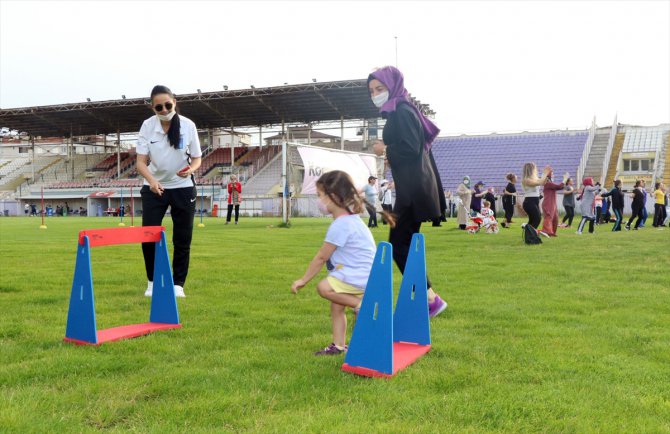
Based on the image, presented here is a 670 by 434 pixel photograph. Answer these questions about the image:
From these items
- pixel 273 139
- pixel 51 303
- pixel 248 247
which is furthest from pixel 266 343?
pixel 273 139

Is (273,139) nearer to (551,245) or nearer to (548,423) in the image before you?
(551,245)

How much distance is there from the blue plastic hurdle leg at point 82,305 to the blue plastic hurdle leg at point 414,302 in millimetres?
1982

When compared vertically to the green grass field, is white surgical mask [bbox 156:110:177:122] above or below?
above

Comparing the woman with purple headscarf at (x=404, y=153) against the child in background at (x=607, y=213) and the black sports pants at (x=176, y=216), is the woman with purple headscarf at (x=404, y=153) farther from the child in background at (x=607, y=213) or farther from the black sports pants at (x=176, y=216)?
the child in background at (x=607, y=213)

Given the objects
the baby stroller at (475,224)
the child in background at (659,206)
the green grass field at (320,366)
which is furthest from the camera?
the child in background at (659,206)

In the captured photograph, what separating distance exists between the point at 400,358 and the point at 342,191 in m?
1.05

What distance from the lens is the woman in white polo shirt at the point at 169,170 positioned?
547 centimetres

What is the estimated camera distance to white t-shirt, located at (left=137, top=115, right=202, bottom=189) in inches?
218

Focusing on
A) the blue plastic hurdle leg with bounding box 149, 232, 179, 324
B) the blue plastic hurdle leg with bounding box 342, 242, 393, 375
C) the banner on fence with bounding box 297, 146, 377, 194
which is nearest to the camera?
the blue plastic hurdle leg with bounding box 342, 242, 393, 375

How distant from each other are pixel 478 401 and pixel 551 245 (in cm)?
919

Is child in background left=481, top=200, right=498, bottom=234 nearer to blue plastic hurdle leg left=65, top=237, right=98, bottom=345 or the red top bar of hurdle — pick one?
the red top bar of hurdle

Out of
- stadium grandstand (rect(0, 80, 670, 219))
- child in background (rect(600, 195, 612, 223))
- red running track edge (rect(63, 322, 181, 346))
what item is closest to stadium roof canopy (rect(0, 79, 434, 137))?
stadium grandstand (rect(0, 80, 670, 219))

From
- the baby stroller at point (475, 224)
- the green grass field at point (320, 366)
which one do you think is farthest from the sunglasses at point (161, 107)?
the baby stroller at point (475, 224)

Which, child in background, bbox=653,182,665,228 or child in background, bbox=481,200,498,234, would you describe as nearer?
child in background, bbox=481,200,498,234
